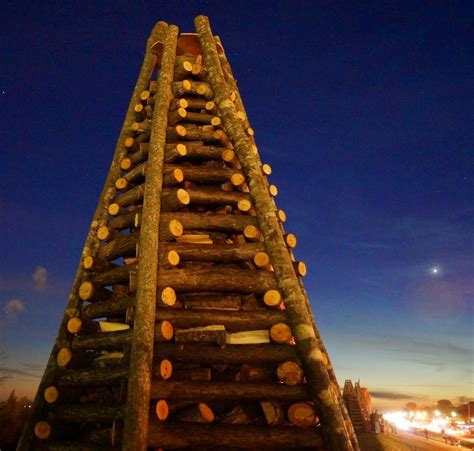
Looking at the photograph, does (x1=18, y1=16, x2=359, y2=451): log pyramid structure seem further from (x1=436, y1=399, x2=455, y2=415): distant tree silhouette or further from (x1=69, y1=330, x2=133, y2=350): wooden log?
(x1=436, y1=399, x2=455, y2=415): distant tree silhouette

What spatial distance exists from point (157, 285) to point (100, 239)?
7.52 feet

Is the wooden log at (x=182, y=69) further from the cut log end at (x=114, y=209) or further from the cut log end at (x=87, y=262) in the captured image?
the cut log end at (x=87, y=262)

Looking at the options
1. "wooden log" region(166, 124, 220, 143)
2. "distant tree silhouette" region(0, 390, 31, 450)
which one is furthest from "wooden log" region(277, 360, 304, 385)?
"distant tree silhouette" region(0, 390, 31, 450)

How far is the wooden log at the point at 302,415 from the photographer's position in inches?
187

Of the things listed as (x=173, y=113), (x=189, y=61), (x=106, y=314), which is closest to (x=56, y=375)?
(x=106, y=314)

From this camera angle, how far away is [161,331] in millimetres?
5078

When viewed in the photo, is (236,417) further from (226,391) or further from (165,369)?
(165,369)

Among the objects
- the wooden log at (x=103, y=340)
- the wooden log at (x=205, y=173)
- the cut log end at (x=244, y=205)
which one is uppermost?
the wooden log at (x=205, y=173)

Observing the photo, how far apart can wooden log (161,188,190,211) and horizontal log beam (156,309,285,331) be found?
190 cm

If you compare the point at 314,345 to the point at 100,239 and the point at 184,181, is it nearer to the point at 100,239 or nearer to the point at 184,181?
the point at 184,181

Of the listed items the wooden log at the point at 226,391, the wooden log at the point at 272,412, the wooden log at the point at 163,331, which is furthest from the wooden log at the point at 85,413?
the wooden log at the point at 272,412

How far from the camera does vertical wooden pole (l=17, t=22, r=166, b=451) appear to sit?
18.1 feet

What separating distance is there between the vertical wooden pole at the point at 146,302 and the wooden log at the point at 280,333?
1.78 metres

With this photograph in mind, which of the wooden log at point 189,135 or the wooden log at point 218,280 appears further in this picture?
the wooden log at point 189,135
